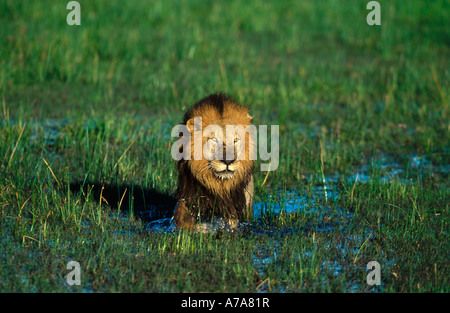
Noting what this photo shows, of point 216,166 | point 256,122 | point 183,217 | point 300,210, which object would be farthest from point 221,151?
point 256,122

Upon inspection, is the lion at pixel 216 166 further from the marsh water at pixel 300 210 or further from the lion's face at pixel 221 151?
the marsh water at pixel 300 210

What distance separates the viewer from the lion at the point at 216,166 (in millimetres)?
5383

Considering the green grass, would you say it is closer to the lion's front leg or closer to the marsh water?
the marsh water

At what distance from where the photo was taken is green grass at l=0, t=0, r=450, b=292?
5070mm

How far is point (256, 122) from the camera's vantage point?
9125 millimetres

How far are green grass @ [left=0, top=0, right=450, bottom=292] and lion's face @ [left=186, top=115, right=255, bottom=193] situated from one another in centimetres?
51

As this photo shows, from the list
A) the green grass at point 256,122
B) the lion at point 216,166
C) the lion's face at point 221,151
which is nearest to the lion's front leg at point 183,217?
the lion at point 216,166

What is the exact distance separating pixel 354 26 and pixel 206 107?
9295 mm

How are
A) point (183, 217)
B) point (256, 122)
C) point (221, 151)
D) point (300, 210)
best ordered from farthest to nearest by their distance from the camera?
point (256, 122), point (300, 210), point (183, 217), point (221, 151)

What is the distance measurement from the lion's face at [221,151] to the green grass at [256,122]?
0.51 metres

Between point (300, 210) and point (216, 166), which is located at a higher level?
point (216, 166)

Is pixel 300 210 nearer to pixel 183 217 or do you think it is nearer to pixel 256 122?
pixel 183 217

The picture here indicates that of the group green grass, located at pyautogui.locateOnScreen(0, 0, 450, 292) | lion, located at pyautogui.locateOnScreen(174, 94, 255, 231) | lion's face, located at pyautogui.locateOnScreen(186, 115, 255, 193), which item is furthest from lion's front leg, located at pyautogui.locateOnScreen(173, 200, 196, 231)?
lion's face, located at pyautogui.locateOnScreen(186, 115, 255, 193)

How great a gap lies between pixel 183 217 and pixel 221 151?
0.72 m
